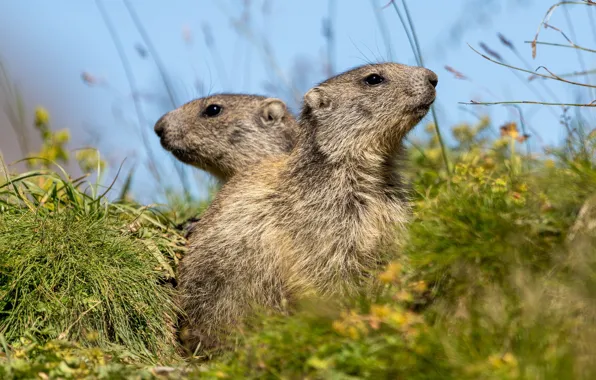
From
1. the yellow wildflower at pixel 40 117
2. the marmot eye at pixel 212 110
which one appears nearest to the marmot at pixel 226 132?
the marmot eye at pixel 212 110

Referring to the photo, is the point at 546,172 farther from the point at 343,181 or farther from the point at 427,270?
the point at 343,181

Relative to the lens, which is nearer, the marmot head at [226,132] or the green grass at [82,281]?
the green grass at [82,281]

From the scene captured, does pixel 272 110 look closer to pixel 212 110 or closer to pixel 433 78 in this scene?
pixel 212 110

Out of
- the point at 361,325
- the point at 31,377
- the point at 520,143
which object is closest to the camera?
the point at 361,325

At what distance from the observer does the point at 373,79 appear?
6875 millimetres

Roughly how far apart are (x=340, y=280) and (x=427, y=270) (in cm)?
151

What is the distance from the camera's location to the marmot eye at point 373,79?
22.4ft

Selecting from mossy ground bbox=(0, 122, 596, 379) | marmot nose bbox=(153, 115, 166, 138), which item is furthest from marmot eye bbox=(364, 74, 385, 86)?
marmot nose bbox=(153, 115, 166, 138)

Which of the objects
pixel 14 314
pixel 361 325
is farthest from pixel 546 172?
pixel 14 314

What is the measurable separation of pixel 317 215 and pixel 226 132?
2858mm

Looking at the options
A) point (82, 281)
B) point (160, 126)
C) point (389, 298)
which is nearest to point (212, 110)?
point (160, 126)

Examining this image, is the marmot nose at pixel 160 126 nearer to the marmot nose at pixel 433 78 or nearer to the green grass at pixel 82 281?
the green grass at pixel 82 281

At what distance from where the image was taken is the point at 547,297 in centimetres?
410

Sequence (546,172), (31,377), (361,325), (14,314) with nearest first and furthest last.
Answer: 1. (361,325)
2. (31,377)
3. (546,172)
4. (14,314)
